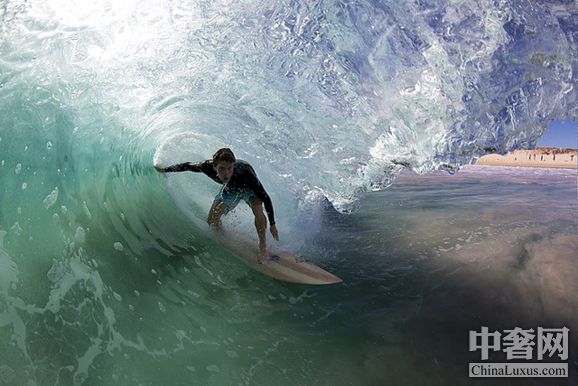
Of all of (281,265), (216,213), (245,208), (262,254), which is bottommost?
(281,265)

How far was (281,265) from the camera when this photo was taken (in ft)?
16.5

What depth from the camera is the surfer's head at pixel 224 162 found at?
4676mm

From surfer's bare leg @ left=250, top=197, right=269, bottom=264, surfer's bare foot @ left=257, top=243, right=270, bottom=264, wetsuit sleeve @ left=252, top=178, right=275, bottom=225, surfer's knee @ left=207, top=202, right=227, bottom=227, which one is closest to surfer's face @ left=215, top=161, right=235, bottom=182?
A: wetsuit sleeve @ left=252, top=178, right=275, bottom=225

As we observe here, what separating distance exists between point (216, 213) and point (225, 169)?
152 cm

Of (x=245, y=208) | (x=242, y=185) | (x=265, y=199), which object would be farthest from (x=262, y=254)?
(x=245, y=208)

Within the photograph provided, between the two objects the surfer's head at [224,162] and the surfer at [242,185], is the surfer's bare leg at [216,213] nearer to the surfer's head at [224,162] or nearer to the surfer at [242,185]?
the surfer at [242,185]

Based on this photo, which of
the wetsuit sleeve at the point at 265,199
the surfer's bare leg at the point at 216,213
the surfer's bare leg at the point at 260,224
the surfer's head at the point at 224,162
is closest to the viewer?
the surfer's head at the point at 224,162

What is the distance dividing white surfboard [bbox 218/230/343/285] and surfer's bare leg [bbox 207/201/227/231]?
1.28ft

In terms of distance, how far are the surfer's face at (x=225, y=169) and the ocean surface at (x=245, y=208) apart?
118 centimetres

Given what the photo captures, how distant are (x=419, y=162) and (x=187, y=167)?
3.31 m

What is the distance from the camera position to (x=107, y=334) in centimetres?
339

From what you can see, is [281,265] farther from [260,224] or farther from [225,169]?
[225,169]

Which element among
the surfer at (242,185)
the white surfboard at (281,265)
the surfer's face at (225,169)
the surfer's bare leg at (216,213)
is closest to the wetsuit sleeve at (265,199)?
the surfer at (242,185)

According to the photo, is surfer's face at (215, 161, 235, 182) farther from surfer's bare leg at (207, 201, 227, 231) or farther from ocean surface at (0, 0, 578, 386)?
ocean surface at (0, 0, 578, 386)
